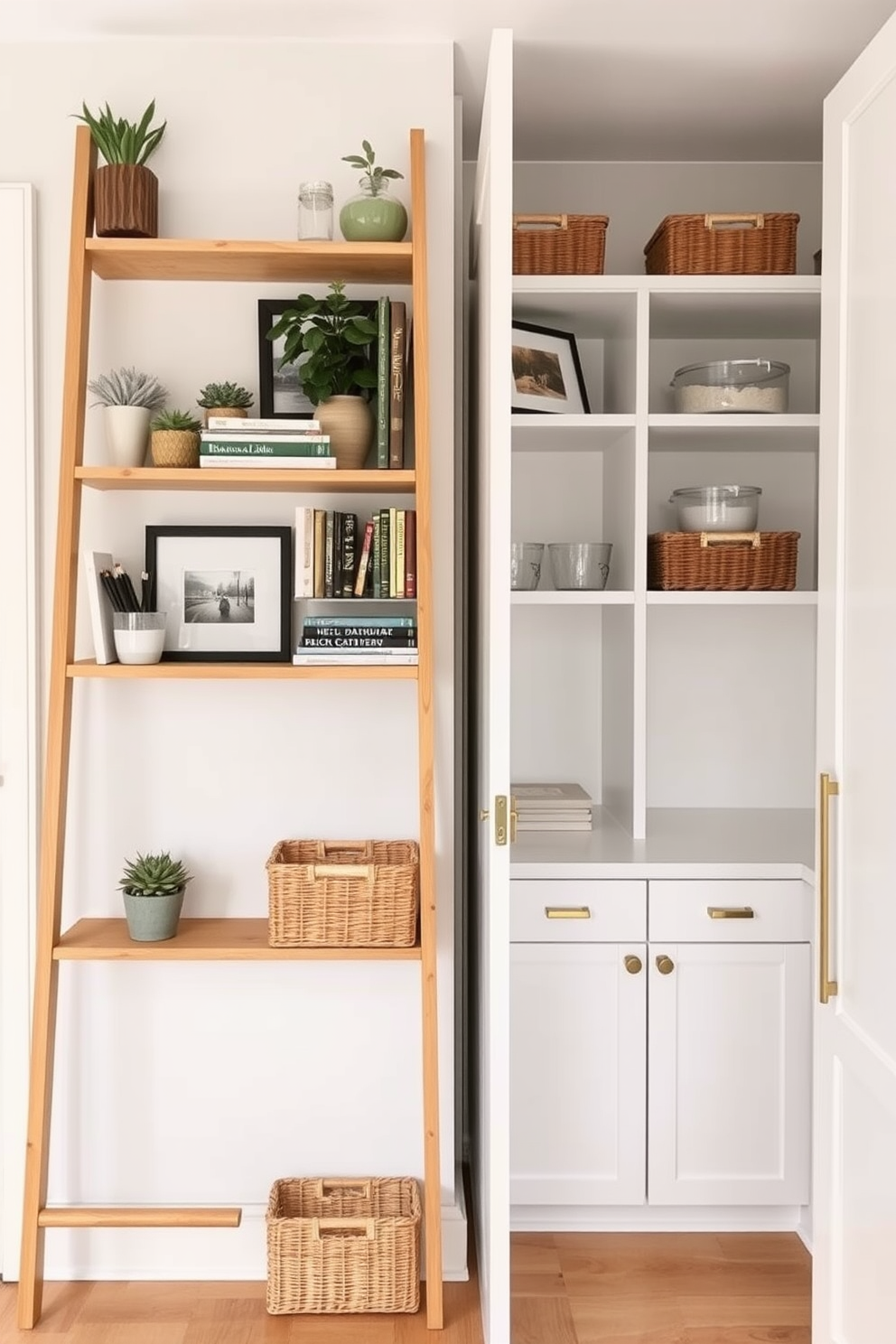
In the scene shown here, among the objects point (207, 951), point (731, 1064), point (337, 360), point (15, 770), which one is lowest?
point (731, 1064)

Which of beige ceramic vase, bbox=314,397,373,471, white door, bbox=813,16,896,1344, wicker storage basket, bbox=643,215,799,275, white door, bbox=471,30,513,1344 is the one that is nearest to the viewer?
white door, bbox=813,16,896,1344

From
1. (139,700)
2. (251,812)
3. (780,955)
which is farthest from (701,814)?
(139,700)

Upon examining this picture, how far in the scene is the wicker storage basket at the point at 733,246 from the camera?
2.85 metres

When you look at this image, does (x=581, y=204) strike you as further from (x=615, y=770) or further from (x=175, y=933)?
(x=175, y=933)

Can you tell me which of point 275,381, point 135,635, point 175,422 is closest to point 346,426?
point 275,381

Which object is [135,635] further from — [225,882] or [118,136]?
[118,136]

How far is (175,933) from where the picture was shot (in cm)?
247

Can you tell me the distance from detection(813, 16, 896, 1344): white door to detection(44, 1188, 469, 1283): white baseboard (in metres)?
0.83

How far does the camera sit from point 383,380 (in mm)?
2357

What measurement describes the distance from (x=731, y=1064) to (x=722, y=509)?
128 centimetres

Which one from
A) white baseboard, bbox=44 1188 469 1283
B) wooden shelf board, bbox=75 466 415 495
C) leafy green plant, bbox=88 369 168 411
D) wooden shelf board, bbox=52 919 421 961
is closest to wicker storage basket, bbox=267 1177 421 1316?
white baseboard, bbox=44 1188 469 1283

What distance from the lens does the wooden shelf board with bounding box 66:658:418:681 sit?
2.32 meters

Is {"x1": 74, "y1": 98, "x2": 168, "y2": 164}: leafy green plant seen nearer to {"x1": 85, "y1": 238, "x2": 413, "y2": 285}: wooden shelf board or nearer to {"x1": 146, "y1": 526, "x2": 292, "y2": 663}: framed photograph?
{"x1": 85, "y1": 238, "x2": 413, "y2": 285}: wooden shelf board

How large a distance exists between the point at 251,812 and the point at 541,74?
1717mm
